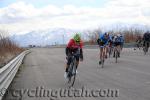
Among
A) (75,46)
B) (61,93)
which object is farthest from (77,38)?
(61,93)

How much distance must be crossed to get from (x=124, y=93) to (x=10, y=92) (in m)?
3.79

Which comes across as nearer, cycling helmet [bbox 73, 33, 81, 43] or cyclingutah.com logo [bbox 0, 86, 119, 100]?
cyclingutah.com logo [bbox 0, 86, 119, 100]

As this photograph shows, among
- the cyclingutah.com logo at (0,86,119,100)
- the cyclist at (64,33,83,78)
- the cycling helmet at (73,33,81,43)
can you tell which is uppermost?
the cycling helmet at (73,33,81,43)

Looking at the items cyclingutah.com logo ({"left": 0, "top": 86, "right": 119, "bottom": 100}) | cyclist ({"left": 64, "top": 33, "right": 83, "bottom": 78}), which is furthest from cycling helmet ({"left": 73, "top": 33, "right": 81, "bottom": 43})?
cyclingutah.com logo ({"left": 0, "top": 86, "right": 119, "bottom": 100})

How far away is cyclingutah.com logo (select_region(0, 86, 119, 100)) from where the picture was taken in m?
11.8

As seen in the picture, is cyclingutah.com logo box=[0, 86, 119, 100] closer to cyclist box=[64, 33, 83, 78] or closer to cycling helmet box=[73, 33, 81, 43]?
cyclist box=[64, 33, 83, 78]

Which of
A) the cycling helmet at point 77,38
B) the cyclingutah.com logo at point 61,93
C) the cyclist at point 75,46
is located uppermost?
the cycling helmet at point 77,38

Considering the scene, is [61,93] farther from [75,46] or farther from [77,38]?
[77,38]

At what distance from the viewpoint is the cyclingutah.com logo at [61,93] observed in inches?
463

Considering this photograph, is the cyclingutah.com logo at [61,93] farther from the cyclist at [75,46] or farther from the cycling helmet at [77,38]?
the cycling helmet at [77,38]

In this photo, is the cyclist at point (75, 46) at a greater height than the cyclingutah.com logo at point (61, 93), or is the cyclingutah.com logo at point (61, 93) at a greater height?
the cyclist at point (75, 46)

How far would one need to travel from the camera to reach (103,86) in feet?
44.4

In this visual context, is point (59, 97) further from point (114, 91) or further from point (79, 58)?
point (79, 58)

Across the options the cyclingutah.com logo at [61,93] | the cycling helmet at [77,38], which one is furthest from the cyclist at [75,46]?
the cyclingutah.com logo at [61,93]
